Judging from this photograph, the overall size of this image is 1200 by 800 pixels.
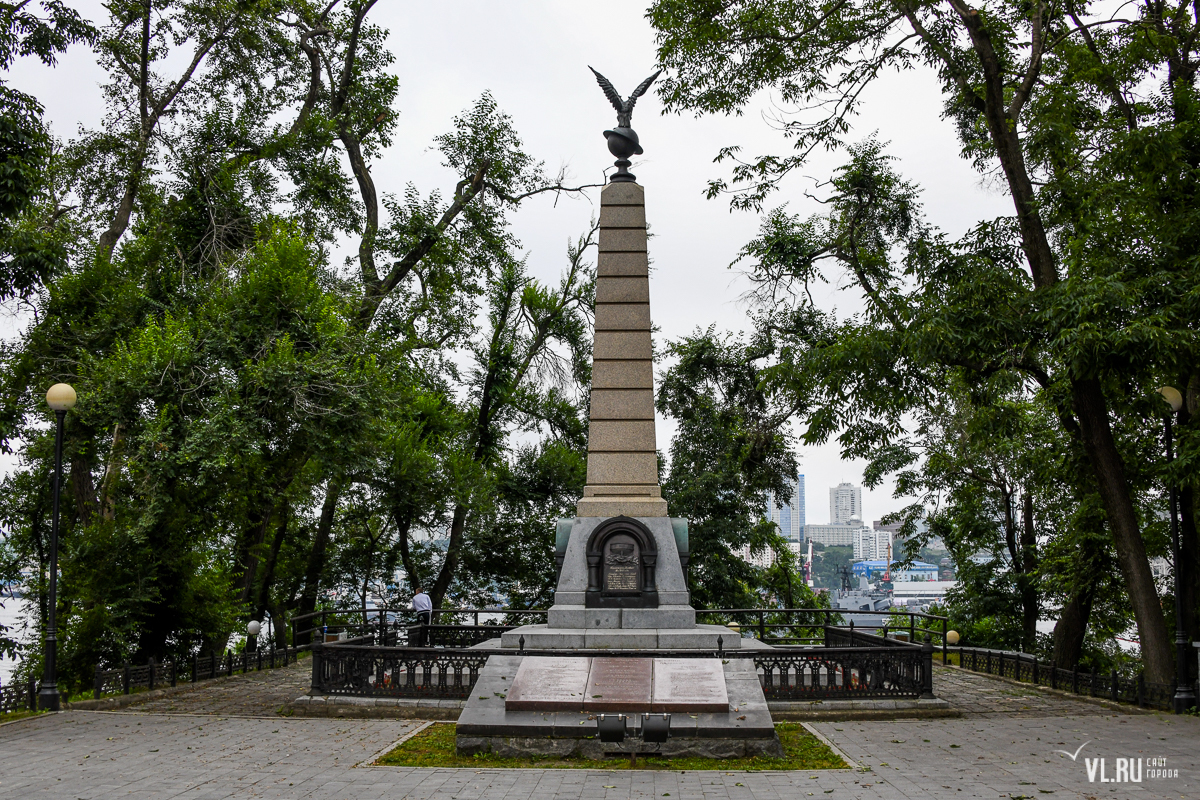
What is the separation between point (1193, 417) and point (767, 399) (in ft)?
43.3

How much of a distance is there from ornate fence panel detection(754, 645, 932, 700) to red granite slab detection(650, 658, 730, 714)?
1456mm

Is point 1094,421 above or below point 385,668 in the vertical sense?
above

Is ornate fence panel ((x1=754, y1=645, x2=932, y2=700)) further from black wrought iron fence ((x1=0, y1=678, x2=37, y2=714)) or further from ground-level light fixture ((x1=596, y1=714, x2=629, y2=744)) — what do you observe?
black wrought iron fence ((x1=0, y1=678, x2=37, y2=714))

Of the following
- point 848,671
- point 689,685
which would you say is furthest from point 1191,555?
point 689,685

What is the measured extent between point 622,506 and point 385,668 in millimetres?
3851

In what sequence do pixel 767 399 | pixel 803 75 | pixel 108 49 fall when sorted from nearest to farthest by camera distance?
pixel 803 75
pixel 108 49
pixel 767 399

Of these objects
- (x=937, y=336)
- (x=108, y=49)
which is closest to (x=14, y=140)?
(x=108, y=49)

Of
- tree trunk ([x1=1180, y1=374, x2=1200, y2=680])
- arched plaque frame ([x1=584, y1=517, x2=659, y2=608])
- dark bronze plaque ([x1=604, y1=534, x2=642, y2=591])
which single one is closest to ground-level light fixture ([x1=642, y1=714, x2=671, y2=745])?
arched plaque frame ([x1=584, y1=517, x2=659, y2=608])

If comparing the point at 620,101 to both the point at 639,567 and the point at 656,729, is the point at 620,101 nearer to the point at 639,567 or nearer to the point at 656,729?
the point at 639,567

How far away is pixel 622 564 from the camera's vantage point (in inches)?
496

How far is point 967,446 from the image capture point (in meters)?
20.3

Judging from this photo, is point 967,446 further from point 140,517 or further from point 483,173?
point 140,517

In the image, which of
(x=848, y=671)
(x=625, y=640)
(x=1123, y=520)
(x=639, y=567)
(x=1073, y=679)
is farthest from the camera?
(x=1073, y=679)

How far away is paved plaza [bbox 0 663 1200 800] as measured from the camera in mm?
7039
